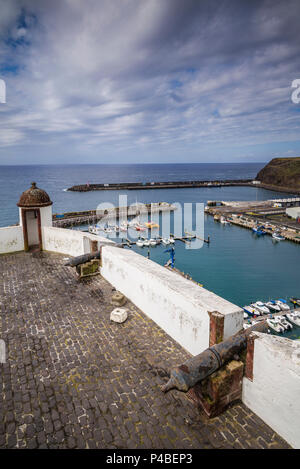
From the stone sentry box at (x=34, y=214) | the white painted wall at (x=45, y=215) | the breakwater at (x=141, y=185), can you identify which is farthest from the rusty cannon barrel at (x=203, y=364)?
the breakwater at (x=141, y=185)

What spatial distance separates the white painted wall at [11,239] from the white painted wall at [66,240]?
1.16m

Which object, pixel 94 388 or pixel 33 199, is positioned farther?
pixel 33 199

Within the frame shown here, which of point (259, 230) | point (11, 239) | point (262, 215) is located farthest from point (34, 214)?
point (262, 215)

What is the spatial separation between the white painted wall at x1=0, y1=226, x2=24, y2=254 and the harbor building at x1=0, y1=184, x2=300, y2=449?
16.1 feet

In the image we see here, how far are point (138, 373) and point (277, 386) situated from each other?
281 centimetres

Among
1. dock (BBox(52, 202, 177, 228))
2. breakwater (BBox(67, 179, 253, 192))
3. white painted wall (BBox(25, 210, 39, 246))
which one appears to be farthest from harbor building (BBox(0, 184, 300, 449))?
breakwater (BBox(67, 179, 253, 192))

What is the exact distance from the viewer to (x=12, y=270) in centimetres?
1161

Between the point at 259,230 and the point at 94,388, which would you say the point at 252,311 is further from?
the point at 259,230

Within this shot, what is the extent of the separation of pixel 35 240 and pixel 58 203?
231ft

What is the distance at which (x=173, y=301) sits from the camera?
23.1 ft

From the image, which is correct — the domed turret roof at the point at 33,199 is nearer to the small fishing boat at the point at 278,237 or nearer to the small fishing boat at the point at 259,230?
the small fishing boat at the point at 278,237

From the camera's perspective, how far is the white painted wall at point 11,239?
44.2ft
